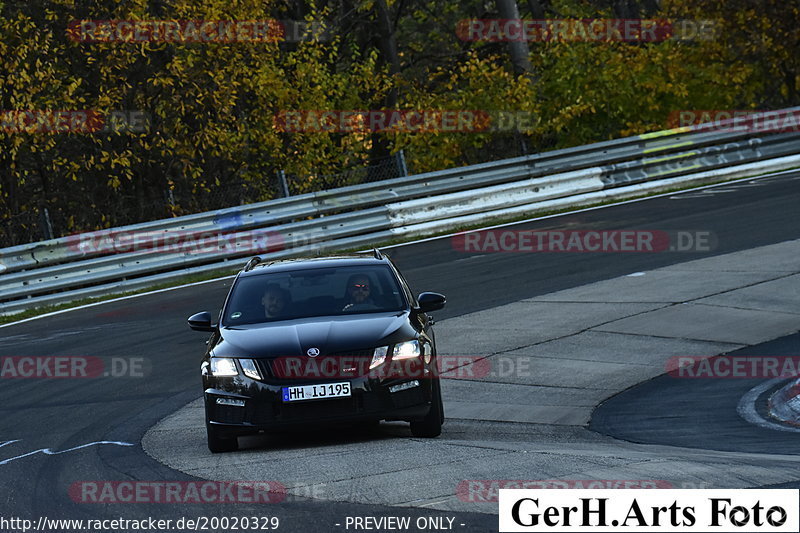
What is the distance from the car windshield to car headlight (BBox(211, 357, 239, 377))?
30.1 inches

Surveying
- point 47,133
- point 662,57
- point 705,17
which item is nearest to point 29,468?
point 47,133

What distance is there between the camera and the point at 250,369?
30.5 ft

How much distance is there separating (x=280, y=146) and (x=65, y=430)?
14.9 metres

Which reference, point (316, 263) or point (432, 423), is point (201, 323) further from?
point (432, 423)

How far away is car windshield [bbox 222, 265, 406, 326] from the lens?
405 inches

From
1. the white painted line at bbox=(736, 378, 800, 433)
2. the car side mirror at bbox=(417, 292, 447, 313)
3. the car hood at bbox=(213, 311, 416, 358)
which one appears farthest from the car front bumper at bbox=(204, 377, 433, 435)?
the white painted line at bbox=(736, 378, 800, 433)

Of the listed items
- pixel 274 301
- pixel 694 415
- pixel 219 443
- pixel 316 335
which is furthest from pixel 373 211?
pixel 219 443

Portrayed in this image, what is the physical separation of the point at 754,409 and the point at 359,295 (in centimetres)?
348

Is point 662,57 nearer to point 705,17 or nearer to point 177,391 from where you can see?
point 705,17

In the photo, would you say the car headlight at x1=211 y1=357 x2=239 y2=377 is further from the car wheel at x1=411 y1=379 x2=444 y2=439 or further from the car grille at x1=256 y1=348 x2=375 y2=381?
the car wheel at x1=411 y1=379 x2=444 y2=439

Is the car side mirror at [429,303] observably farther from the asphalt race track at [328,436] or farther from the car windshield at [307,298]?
the asphalt race track at [328,436]

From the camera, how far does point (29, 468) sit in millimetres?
9414

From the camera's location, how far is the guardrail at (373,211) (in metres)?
21.0

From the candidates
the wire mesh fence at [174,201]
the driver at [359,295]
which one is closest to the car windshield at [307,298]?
the driver at [359,295]
